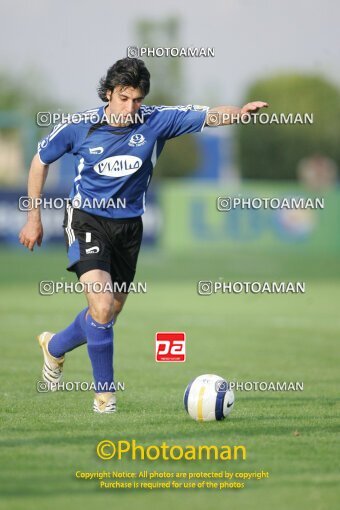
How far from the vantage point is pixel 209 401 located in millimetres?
7219

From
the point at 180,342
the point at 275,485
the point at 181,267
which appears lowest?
the point at 275,485

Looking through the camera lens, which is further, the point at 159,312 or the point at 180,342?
the point at 159,312

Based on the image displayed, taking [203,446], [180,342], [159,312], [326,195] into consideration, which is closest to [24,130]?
[326,195]

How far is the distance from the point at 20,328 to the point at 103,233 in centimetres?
657

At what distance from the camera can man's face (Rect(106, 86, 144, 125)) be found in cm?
772

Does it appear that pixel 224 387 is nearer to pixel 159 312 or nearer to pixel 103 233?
pixel 103 233

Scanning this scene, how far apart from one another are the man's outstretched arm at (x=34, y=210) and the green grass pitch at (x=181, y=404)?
1246mm

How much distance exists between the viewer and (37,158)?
8039 mm

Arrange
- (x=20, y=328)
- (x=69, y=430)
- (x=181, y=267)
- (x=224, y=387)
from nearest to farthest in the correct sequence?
(x=69, y=430) < (x=224, y=387) < (x=20, y=328) < (x=181, y=267)

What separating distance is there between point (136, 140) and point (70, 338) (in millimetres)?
1751

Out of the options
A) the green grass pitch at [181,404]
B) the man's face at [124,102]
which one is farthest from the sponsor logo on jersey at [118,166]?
the green grass pitch at [181,404]

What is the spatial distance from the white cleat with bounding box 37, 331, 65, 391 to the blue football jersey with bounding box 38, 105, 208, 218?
56.3 inches

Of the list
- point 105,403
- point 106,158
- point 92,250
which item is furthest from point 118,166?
point 105,403

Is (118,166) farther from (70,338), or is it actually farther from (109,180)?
(70,338)
